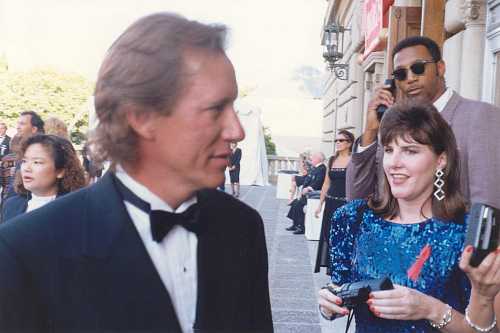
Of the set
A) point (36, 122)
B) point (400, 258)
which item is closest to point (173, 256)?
point (400, 258)

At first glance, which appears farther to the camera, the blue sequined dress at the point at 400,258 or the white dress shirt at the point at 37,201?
the white dress shirt at the point at 37,201

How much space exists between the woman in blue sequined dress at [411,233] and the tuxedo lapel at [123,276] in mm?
907

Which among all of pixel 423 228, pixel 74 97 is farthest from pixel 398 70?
pixel 74 97

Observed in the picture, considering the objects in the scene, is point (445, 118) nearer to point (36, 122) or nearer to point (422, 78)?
point (422, 78)

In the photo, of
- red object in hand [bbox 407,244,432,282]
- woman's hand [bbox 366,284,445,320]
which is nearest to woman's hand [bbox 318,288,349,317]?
woman's hand [bbox 366,284,445,320]

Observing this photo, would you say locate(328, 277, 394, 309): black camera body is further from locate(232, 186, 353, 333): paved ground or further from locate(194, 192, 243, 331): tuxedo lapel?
locate(232, 186, 353, 333): paved ground

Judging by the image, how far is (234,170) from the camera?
16984mm

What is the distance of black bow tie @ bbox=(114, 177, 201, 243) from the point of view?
4.56 feet

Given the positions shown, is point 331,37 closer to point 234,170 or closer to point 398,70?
point 234,170

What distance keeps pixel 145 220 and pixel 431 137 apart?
1239mm

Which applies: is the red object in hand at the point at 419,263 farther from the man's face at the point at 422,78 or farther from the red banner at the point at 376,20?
the red banner at the point at 376,20

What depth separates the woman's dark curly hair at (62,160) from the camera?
3.99m

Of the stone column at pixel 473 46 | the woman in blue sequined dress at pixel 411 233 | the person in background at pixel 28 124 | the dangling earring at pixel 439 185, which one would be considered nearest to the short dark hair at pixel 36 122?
the person in background at pixel 28 124

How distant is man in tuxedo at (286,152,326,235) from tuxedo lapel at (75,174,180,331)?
9.53m
